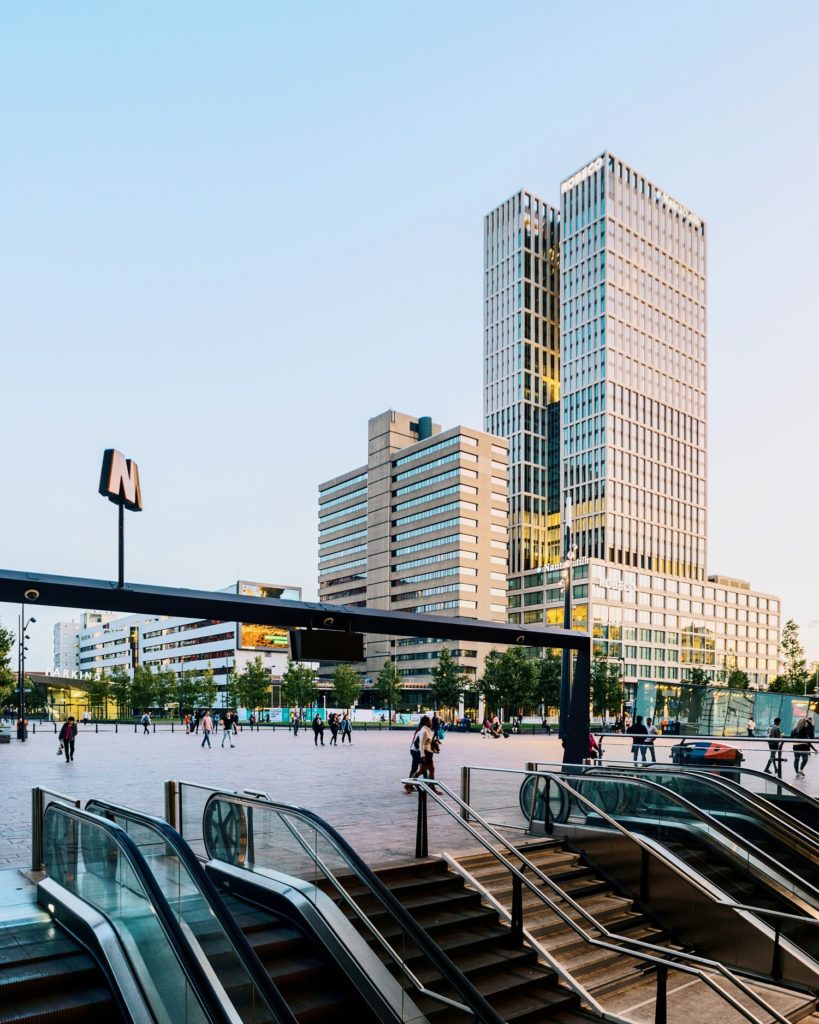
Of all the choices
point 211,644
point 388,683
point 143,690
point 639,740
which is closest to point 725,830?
point 639,740

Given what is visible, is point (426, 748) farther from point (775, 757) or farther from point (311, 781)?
point (775, 757)

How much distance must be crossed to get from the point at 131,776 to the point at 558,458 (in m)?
142

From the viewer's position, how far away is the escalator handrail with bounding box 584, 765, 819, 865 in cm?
1212

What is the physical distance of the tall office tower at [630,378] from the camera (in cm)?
14288

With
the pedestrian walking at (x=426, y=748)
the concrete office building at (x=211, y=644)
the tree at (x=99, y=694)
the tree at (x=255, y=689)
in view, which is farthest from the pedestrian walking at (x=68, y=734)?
the concrete office building at (x=211, y=644)

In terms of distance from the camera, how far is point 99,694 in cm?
12281

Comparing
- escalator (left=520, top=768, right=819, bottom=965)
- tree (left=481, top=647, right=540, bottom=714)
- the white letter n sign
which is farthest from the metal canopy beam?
tree (left=481, top=647, right=540, bottom=714)

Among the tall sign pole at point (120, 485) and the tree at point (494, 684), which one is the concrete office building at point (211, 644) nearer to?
the tree at point (494, 684)

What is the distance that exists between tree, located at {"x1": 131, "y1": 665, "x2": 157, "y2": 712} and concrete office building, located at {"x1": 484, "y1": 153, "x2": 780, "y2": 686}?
190 ft

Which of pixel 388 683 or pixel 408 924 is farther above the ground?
pixel 408 924

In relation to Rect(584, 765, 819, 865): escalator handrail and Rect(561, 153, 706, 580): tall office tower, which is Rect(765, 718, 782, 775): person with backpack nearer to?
Rect(584, 765, 819, 865): escalator handrail

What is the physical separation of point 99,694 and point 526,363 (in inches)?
3683

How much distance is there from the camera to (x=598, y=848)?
11914 millimetres

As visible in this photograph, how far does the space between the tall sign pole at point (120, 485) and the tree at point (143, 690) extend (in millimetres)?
106816
